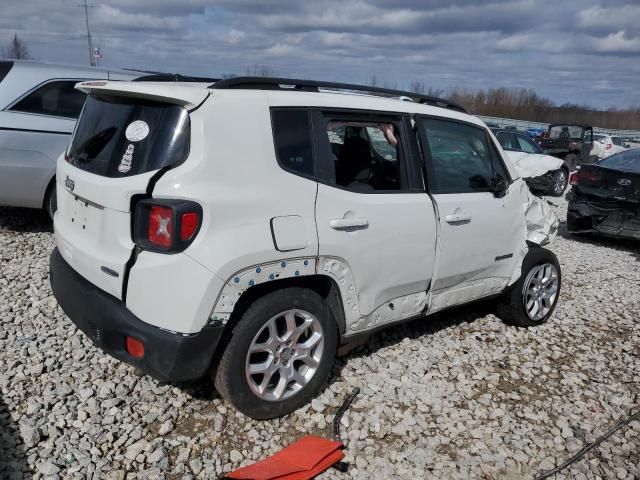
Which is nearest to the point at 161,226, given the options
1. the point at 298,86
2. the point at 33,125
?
the point at 298,86

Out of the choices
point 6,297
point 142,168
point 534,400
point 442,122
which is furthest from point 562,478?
point 6,297

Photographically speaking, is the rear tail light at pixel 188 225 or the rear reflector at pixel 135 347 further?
the rear reflector at pixel 135 347

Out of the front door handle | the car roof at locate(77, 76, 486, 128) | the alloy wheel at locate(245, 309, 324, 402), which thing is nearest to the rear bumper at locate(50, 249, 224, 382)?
the alloy wheel at locate(245, 309, 324, 402)

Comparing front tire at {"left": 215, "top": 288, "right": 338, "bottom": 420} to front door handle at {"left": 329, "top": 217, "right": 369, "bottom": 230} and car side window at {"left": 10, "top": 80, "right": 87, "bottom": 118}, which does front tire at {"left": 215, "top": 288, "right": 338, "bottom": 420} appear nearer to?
front door handle at {"left": 329, "top": 217, "right": 369, "bottom": 230}

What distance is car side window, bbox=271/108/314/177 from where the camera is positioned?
9.57 feet

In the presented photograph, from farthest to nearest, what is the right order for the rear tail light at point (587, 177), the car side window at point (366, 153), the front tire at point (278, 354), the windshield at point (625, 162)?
the rear tail light at point (587, 177), the windshield at point (625, 162), the car side window at point (366, 153), the front tire at point (278, 354)

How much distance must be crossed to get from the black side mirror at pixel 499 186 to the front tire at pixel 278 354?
1.77m

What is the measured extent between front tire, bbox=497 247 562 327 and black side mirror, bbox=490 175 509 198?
29.6 inches

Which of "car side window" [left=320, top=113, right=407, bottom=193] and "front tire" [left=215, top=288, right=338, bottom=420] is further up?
"car side window" [left=320, top=113, right=407, bottom=193]

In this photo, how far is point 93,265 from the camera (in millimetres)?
2891

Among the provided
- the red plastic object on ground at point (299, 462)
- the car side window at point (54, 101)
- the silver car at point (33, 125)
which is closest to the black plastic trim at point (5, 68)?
the silver car at point (33, 125)

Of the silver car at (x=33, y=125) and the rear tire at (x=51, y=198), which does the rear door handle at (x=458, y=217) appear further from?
the rear tire at (x=51, y=198)

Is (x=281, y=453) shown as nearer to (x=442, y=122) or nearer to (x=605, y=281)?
(x=442, y=122)

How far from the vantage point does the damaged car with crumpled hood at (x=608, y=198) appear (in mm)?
7938
